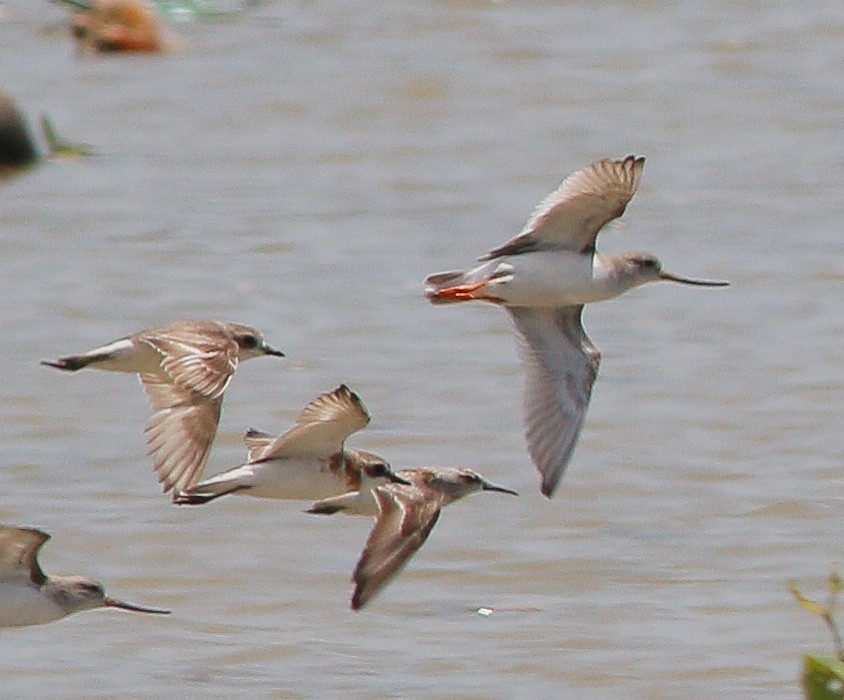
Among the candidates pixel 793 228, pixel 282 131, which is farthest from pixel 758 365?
pixel 282 131

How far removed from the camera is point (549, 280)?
27.7 ft

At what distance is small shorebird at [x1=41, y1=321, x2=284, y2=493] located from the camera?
8.16 metres

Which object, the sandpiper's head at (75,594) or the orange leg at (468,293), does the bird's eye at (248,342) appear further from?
the sandpiper's head at (75,594)

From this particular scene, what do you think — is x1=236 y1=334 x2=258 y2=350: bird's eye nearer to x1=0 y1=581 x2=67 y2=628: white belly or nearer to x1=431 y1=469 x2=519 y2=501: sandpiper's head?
x1=431 y1=469 x2=519 y2=501: sandpiper's head

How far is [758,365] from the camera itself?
12281 mm

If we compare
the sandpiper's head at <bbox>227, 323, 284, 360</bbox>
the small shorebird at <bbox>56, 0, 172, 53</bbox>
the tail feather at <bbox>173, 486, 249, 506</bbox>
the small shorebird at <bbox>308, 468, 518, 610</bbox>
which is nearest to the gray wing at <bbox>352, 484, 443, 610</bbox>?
the small shorebird at <bbox>308, 468, 518, 610</bbox>

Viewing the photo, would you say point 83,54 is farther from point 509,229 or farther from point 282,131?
point 509,229

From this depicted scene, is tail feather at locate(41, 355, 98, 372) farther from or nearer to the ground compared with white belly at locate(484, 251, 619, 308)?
nearer to the ground

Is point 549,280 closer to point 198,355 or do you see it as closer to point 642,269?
point 642,269

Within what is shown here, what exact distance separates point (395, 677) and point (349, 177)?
7.86 metres

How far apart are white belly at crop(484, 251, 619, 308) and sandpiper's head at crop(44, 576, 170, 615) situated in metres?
1.52

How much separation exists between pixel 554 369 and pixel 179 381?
Answer: 159cm

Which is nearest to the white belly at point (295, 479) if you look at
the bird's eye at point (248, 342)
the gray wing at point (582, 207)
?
the bird's eye at point (248, 342)

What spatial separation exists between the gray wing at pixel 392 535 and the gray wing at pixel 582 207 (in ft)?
3.06
